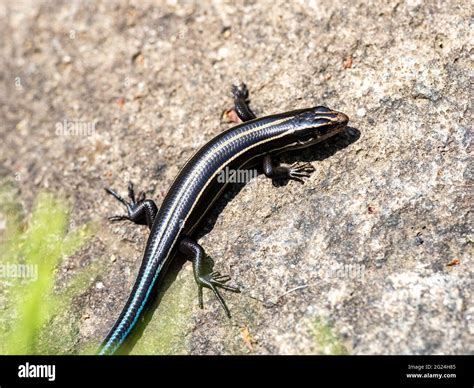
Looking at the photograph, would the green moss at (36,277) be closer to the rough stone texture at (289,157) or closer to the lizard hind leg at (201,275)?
the rough stone texture at (289,157)

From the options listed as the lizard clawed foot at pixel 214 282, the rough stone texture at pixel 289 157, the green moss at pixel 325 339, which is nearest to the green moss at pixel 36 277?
the rough stone texture at pixel 289 157

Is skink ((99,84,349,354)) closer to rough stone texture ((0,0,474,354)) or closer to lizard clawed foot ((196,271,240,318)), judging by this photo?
lizard clawed foot ((196,271,240,318))

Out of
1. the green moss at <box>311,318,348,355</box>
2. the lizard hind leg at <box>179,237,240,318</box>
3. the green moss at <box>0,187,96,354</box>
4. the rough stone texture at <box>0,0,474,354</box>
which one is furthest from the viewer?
the green moss at <box>0,187,96,354</box>

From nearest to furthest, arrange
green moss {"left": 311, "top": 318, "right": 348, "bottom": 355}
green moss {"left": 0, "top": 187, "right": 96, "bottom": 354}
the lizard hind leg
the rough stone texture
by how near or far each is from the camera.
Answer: green moss {"left": 311, "top": 318, "right": 348, "bottom": 355}
the rough stone texture
the lizard hind leg
green moss {"left": 0, "top": 187, "right": 96, "bottom": 354}

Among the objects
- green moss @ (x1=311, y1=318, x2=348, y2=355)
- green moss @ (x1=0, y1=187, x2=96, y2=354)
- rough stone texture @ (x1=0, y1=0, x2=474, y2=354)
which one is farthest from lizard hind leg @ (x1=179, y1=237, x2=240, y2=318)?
green moss @ (x1=0, y1=187, x2=96, y2=354)

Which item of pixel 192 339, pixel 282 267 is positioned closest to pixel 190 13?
pixel 282 267
